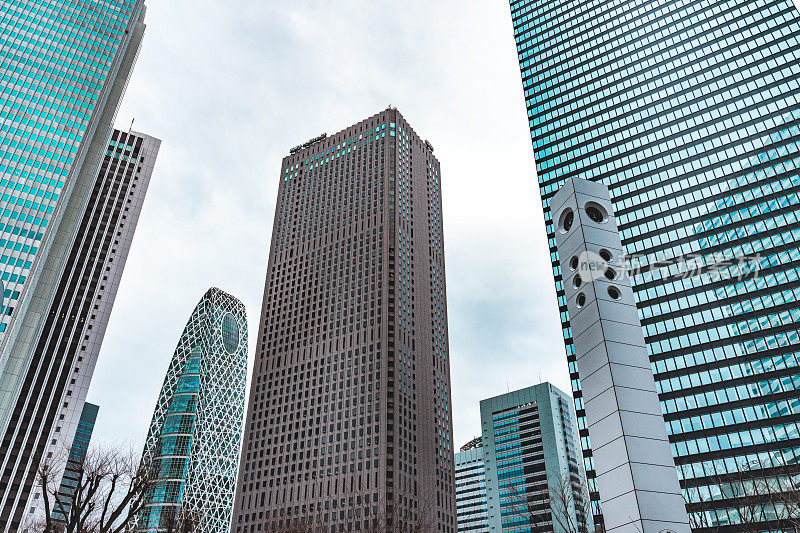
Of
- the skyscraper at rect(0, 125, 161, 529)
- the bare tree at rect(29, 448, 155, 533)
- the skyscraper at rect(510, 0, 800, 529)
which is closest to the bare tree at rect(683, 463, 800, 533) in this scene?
the skyscraper at rect(510, 0, 800, 529)

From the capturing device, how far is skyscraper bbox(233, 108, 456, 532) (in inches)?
4742

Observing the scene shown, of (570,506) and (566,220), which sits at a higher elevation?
(570,506)

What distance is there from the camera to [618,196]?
394 ft

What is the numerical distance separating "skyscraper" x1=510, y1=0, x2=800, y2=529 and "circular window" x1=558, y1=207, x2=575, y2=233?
67.8 meters

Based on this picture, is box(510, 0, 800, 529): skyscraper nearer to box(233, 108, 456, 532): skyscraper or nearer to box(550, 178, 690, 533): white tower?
box(233, 108, 456, 532): skyscraper

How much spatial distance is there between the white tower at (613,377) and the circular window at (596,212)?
6cm

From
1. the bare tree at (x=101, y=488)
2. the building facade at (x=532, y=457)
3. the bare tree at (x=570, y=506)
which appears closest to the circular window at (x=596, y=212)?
the bare tree at (x=570, y=506)

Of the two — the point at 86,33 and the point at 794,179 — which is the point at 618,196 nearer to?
the point at 794,179

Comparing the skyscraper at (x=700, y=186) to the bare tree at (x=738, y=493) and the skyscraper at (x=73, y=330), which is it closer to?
the bare tree at (x=738, y=493)

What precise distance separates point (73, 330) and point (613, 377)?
147 m

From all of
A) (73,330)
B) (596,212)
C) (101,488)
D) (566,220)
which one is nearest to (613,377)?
(596,212)

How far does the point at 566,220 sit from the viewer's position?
123 feet

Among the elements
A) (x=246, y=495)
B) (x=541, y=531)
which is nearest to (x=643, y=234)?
(x=541, y=531)

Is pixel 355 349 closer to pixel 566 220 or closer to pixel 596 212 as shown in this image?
pixel 566 220
